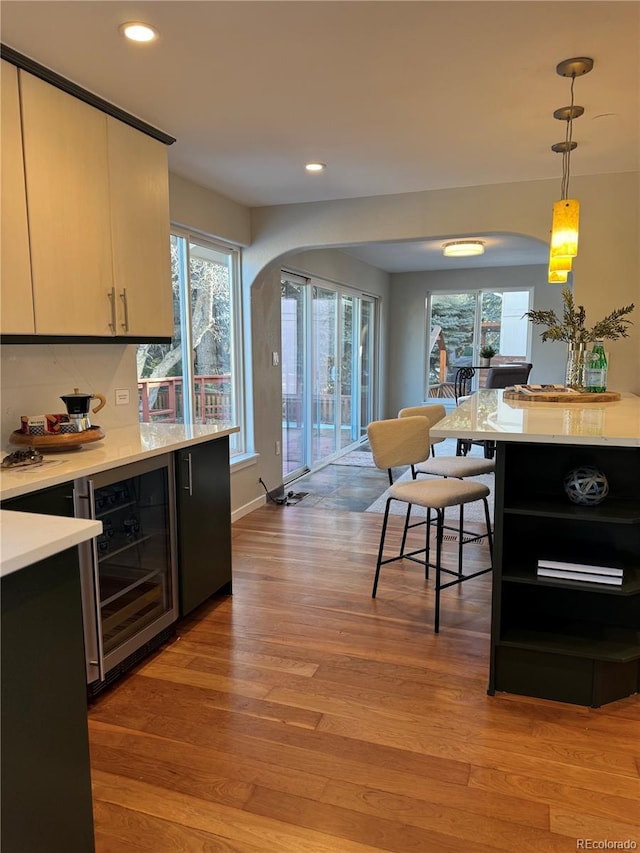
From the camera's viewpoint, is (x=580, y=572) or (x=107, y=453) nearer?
(x=580, y=572)

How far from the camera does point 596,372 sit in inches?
128

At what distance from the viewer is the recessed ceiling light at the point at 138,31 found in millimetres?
1926

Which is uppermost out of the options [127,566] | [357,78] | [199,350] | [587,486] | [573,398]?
[357,78]

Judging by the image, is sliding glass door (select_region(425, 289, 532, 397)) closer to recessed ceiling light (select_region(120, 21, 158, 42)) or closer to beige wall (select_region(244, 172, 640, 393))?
beige wall (select_region(244, 172, 640, 393))

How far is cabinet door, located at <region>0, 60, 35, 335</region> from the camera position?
6.82ft

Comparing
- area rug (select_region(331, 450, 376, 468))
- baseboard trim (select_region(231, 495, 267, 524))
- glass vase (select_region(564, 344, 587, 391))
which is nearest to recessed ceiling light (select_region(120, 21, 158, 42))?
glass vase (select_region(564, 344, 587, 391))

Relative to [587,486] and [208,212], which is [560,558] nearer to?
[587,486]

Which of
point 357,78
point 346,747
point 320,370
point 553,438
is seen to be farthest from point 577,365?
point 320,370

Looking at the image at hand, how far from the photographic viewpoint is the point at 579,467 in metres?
2.17

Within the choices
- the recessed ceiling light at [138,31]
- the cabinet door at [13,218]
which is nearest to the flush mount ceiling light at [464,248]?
the recessed ceiling light at [138,31]

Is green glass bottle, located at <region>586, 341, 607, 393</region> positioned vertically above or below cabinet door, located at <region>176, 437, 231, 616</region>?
above

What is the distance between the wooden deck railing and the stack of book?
2.42 m

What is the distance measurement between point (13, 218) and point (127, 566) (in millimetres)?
1453

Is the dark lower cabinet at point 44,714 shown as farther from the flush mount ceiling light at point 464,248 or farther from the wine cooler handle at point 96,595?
the flush mount ceiling light at point 464,248
